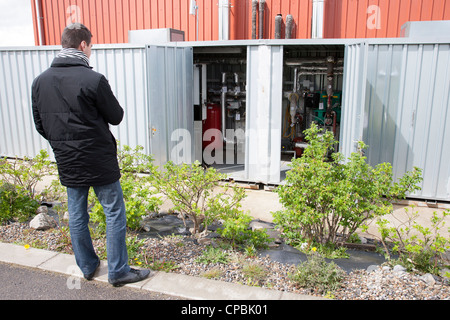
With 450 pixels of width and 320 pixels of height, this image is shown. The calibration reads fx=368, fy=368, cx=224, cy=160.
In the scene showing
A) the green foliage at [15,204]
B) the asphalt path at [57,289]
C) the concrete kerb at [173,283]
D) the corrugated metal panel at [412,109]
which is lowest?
the asphalt path at [57,289]

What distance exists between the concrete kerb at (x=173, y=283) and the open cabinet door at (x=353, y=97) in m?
3.17

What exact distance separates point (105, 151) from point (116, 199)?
1.31 ft

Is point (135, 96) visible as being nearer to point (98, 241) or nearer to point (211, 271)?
point (98, 241)

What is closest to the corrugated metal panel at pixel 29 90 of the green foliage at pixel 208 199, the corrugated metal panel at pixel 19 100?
the corrugated metal panel at pixel 19 100

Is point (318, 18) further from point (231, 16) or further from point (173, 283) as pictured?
point (173, 283)

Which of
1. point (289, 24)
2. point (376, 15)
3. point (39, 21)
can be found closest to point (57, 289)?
point (289, 24)

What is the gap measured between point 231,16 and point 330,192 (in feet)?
24.2

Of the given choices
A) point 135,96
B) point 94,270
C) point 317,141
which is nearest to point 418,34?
point 317,141

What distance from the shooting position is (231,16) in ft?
31.8

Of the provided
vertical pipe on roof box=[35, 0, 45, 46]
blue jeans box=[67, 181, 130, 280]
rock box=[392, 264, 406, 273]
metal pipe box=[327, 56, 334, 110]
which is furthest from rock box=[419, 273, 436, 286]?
vertical pipe on roof box=[35, 0, 45, 46]

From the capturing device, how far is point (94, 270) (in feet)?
10.7

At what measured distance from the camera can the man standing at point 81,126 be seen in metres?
2.77

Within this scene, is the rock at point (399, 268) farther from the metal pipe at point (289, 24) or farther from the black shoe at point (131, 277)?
the metal pipe at point (289, 24)

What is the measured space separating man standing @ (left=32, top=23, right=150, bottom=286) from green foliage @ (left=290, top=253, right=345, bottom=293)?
1.55 metres
